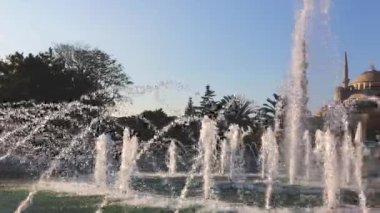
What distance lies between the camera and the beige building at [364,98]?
42319 mm

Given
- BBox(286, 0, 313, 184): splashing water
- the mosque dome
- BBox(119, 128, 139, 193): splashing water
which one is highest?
the mosque dome

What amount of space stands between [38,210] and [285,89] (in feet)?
68.3

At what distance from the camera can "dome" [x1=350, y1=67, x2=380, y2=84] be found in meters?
74.9

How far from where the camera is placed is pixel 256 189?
13992 mm

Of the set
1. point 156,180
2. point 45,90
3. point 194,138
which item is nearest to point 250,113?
point 194,138

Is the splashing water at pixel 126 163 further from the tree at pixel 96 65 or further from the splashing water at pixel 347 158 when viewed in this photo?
the tree at pixel 96 65

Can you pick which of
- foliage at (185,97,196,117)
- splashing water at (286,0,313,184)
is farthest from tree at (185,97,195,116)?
splashing water at (286,0,313,184)

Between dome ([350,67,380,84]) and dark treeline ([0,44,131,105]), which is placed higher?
dome ([350,67,380,84])

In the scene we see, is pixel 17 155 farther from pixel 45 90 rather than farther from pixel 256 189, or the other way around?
pixel 256 189

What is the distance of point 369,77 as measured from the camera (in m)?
75.4

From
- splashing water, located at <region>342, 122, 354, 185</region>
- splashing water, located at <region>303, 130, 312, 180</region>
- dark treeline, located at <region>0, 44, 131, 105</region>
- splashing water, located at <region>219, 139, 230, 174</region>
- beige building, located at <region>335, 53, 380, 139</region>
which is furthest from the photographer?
beige building, located at <region>335, 53, 380, 139</region>

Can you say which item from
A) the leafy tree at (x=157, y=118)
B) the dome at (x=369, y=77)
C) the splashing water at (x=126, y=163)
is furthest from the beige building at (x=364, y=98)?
the splashing water at (x=126, y=163)

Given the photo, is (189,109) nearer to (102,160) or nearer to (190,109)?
(190,109)

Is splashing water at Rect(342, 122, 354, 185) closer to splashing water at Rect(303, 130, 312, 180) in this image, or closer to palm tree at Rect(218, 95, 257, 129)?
splashing water at Rect(303, 130, 312, 180)
